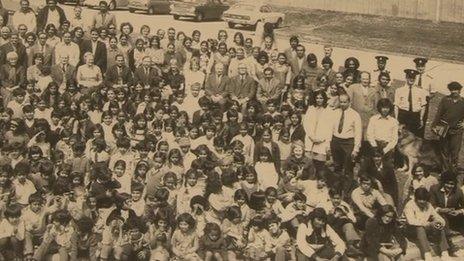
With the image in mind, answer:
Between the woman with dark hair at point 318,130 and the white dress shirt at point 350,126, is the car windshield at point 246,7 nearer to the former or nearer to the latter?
the woman with dark hair at point 318,130

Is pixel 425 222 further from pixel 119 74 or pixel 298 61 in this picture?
pixel 119 74

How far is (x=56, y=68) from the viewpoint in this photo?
36.9ft

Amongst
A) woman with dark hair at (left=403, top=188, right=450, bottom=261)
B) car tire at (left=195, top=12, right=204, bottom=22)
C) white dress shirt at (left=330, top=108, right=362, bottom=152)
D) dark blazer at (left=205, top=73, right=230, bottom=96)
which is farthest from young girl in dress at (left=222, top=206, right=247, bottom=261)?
car tire at (left=195, top=12, right=204, bottom=22)

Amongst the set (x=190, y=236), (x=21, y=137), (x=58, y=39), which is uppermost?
(x=58, y=39)

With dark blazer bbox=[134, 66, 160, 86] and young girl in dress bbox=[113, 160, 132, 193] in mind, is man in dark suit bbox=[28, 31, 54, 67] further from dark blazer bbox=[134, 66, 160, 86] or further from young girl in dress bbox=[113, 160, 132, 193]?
young girl in dress bbox=[113, 160, 132, 193]

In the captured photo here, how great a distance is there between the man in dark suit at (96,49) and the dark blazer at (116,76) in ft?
1.73

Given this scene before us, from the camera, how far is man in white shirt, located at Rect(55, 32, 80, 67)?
11.4 meters

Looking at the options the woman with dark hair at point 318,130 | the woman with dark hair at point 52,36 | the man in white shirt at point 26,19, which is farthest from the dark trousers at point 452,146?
the man in white shirt at point 26,19

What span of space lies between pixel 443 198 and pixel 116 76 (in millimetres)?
5501

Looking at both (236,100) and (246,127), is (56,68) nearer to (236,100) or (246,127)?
(236,100)

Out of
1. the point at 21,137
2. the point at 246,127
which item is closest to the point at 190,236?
the point at 246,127

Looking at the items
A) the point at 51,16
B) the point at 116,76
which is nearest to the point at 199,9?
the point at 51,16

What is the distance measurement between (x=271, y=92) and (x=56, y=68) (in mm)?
3434

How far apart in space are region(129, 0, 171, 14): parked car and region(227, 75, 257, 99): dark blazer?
12711mm
